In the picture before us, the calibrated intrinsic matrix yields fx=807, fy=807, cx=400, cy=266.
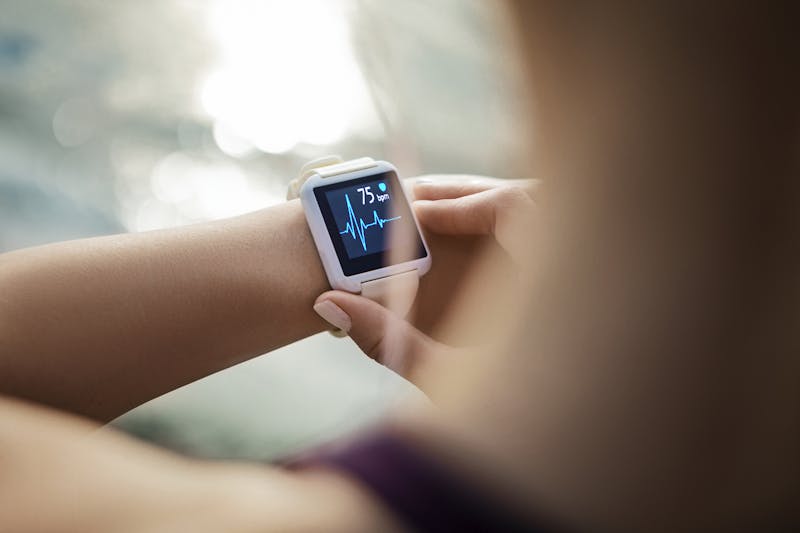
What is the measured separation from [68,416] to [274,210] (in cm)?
39

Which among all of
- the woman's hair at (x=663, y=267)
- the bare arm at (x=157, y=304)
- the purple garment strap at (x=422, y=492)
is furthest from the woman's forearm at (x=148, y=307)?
the woman's hair at (x=663, y=267)

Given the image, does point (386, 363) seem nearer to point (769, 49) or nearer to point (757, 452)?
point (757, 452)

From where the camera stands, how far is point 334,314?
99 centimetres

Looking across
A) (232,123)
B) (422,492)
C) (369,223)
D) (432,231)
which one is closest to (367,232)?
(369,223)

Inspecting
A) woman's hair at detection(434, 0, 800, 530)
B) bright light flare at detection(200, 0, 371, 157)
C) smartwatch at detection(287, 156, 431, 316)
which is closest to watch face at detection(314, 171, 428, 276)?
smartwatch at detection(287, 156, 431, 316)

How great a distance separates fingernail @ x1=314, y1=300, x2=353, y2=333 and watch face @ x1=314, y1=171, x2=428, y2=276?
0.07m

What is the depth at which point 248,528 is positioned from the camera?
1.63 feet

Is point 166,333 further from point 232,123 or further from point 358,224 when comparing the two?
point 232,123

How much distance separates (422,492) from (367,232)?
408mm

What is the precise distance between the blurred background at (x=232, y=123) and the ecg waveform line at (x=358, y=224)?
535 mm

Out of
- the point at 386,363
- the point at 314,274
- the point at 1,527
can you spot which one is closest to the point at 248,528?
the point at 1,527

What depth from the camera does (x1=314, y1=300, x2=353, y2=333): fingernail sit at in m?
0.99

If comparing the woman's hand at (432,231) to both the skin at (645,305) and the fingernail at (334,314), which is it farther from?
the skin at (645,305)

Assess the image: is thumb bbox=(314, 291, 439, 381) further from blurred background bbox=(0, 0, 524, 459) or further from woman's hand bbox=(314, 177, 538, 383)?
blurred background bbox=(0, 0, 524, 459)
